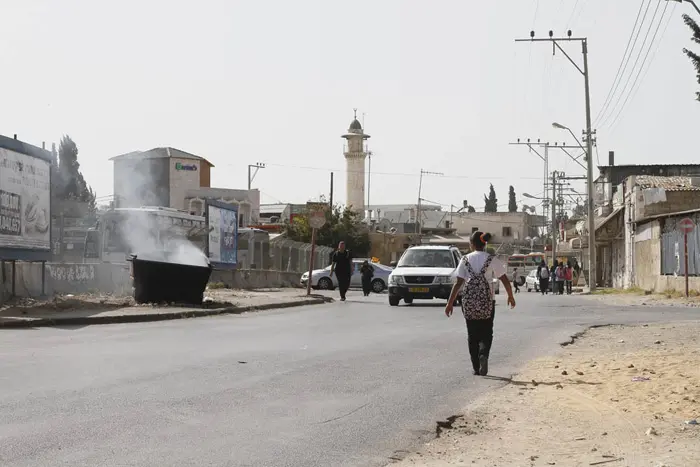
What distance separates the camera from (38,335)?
16.6 meters

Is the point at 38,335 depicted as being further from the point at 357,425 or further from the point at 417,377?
the point at 357,425

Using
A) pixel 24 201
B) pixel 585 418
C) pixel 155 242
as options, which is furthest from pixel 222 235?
pixel 585 418

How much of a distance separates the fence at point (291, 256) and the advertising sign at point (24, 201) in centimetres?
2359

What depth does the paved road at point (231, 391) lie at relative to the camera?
7.22m

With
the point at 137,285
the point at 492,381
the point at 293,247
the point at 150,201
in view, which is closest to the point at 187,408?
the point at 492,381

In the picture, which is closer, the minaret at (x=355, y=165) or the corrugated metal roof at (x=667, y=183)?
the corrugated metal roof at (x=667, y=183)

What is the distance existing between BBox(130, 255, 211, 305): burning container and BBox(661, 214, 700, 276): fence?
2180 centimetres

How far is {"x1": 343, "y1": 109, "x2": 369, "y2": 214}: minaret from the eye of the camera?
122 m

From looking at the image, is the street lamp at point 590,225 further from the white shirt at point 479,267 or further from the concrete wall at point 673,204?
the white shirt at point 479,267

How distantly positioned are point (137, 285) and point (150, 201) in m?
77.4

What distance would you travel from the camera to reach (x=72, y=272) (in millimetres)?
27391

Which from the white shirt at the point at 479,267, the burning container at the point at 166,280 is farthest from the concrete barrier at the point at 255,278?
the white shirt at the point at 479,267

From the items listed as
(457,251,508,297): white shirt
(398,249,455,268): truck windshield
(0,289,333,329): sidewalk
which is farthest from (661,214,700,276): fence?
(457,251,508,297): white shirt

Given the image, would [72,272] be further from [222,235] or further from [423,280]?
[222,235]
